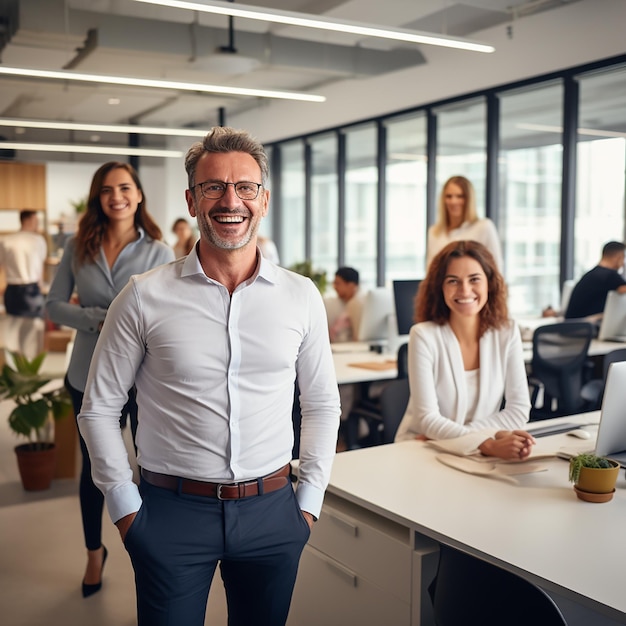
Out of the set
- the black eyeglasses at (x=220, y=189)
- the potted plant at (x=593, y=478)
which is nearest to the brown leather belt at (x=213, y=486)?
the black eyeglasses at (x=220, y=189)

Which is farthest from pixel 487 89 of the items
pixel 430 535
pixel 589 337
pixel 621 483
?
pixel 430 535

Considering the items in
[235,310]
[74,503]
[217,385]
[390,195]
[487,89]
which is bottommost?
[74,503]

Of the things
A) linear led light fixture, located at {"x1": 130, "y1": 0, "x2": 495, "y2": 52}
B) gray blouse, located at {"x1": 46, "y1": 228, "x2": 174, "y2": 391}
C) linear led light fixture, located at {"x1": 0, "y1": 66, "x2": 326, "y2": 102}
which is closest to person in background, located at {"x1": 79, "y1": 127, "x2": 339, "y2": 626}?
gray blouse, located at {"x1": 46, "y1": 228, "x2": 174, "y2": 391}

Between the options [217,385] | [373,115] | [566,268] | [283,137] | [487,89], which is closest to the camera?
[217,385]

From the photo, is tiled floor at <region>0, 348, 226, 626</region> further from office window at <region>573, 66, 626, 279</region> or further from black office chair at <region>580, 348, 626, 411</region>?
office window at <region>573, 66, 626, 279</region>

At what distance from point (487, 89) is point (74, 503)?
5488mm

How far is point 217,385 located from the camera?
5.42 feet

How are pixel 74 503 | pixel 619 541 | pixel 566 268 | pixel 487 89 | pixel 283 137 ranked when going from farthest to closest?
pixel 283 137 < pixel 487 89 < pixel 566 268 < pixel 74 503 < pixel 619 541

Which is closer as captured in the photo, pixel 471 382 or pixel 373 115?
pixel 471 382

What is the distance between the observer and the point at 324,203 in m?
10.8

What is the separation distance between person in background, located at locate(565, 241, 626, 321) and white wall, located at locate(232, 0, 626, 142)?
188 cm

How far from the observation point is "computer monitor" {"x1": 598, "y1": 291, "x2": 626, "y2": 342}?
18.0 ft

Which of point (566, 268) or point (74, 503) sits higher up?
point (566, 268)

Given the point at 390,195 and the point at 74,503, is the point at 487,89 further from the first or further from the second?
the point at 74,503
